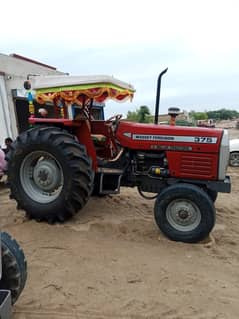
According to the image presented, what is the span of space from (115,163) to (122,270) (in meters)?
1.73

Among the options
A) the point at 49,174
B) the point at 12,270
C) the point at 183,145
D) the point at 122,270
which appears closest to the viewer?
the point at 12,270

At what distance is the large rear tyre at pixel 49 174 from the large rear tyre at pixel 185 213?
968 mm

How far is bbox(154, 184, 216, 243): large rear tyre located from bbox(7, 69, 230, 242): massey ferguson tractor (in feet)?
0.04

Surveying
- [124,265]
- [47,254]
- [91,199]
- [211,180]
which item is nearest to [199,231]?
[211,180]

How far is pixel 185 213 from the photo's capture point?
3.73 m

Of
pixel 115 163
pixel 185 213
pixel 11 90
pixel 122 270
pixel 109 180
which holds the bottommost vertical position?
pixel 122 270

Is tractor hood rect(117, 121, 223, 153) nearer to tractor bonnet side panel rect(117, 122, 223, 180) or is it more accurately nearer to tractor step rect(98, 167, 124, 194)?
tractor bonnet side panel rect(117, 122, 223, 180)

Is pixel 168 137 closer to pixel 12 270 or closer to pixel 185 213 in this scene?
pixel 185 213

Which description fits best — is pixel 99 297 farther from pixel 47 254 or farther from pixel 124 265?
pixel 47 254

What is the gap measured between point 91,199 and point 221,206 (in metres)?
2.08

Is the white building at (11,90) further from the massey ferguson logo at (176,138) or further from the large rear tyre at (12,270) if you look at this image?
the large rear tyre at (12,270)

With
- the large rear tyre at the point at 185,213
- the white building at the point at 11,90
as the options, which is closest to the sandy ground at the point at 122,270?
the large rear tyre at the point at 185,213

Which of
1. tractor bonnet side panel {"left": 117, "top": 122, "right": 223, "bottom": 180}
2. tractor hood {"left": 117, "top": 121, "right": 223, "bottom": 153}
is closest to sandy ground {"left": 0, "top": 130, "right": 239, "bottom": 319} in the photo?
tractor bonnet side panel {"left": 117, "top": 122, "right": 223, "bottom": 180}

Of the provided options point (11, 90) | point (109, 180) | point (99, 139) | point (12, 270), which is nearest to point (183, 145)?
point (109, 180)
